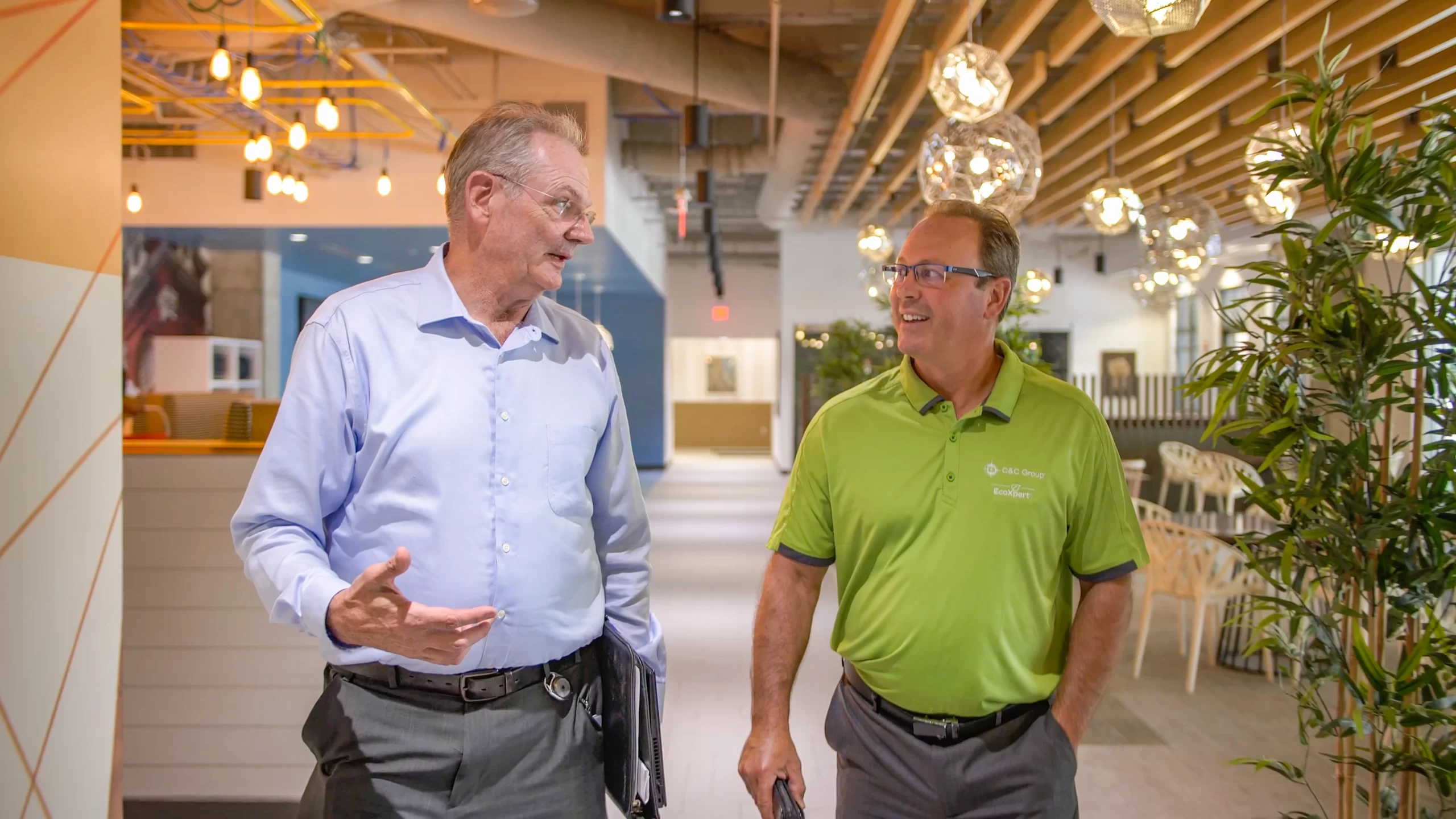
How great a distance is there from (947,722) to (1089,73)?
21.1 feet

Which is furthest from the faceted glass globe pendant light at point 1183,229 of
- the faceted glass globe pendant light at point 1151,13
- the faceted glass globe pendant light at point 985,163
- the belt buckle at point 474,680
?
the belt buckle at point 474,680

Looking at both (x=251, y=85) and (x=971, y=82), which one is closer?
(x=971, y=82)

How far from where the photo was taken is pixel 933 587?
6.52 feet

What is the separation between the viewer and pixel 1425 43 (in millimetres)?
6320

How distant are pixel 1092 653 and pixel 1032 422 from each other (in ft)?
1.38

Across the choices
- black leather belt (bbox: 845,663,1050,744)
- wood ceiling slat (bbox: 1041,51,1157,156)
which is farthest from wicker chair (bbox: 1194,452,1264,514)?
black leather belt (bbox: 845,663,1050,744)

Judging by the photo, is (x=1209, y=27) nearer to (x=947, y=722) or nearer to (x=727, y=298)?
(x=947, y=722)

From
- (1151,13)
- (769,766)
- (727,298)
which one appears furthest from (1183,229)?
(727,298)

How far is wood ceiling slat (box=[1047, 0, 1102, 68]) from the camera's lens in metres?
6.16

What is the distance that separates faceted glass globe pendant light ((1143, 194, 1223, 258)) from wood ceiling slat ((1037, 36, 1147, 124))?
37.1 inches

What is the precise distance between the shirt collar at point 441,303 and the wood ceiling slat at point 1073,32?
4.91 meters

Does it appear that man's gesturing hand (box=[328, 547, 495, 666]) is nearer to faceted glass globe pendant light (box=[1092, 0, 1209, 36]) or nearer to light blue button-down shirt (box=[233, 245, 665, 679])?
light blue button-down shirt (box=[233, 245, 665, 679])

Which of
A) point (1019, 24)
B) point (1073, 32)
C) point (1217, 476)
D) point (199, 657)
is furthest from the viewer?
point (1217, 476)

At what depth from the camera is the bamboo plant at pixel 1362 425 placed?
221cm
